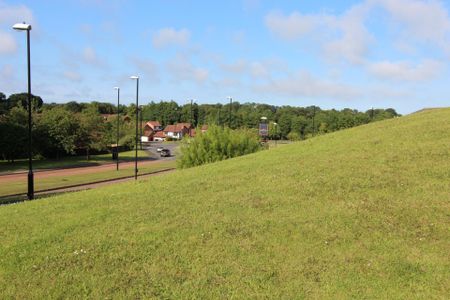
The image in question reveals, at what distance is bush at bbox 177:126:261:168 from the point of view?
27.3 m

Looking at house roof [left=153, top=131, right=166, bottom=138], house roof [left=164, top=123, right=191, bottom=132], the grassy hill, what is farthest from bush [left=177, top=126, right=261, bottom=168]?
house roof [left=153, top=131, right=166, bottom=138]

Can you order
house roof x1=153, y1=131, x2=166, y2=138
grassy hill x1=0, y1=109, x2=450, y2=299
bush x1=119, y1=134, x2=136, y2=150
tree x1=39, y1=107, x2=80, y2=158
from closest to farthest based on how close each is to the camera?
1. grassy hill x1=0, y1=109, x2=450, y2=299
2. tree x1=39, y1=107, x2=80, y2=158
3. bush x1=119, y1=134, x2=136, y2=150
4. house roof x1=153, y1=131, x2=166, y2=138

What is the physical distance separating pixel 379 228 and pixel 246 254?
221 cm

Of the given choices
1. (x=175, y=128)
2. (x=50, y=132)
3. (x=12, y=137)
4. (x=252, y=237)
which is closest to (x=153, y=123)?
(x=175, y=128)

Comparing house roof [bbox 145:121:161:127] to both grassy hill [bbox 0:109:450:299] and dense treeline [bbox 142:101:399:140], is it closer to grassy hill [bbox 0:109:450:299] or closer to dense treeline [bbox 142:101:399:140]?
dense treeline [bbox 142:101:399:140]

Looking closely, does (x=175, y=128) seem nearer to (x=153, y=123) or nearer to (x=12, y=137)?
(x=153, y=123)

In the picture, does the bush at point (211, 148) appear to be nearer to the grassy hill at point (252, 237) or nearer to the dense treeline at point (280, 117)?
the grassy hill at point (252, 237)

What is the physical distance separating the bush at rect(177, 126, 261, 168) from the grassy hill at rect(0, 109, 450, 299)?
51.9ft

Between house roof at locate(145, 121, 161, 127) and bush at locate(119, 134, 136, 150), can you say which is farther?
house roof at locate(145, 121, 161, 127)

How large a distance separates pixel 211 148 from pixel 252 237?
20.6 meters

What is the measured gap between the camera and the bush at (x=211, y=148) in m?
27.3

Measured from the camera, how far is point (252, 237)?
6.99 m

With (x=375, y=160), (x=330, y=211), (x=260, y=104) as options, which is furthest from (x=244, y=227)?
(x=260, y=104)

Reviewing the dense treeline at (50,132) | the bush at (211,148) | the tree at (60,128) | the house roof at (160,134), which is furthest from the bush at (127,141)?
the house roof at (160,134)
